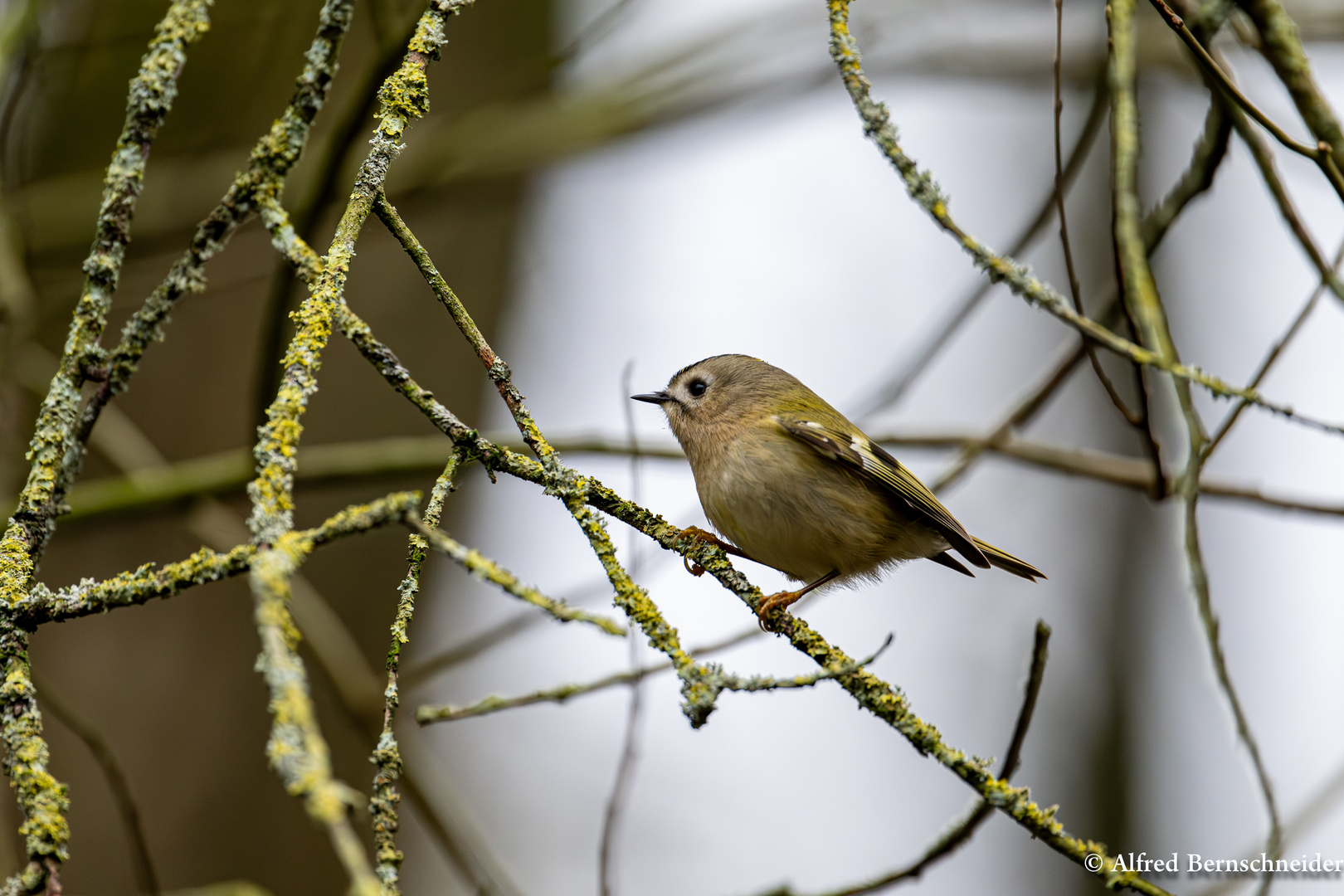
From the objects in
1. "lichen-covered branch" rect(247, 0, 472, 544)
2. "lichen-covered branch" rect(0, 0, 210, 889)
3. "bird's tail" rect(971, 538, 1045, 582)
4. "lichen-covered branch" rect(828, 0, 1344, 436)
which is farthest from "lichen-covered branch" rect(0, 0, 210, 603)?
"bird's tail" rect(971, 538, 1045, 582)

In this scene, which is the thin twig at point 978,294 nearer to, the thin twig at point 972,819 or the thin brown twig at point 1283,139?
the thin brown twig at point 1283,139

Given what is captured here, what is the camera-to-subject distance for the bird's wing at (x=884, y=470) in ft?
7.56

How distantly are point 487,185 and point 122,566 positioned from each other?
5.79 ft

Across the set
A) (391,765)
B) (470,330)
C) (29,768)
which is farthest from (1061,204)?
(29,768)

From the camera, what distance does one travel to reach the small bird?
233cm

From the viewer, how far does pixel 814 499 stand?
239 cm

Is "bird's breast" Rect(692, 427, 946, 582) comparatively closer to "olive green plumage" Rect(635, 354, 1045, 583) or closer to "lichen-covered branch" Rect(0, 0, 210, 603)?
"olive green plumage" Rect(635, 354, 1045, 583)

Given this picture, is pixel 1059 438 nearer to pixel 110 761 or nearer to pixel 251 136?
pixel 251 136

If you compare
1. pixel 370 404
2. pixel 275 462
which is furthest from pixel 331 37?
pixel 370 404

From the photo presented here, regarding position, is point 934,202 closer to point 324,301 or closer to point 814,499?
point 324,301

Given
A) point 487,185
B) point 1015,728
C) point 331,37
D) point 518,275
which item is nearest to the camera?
point 331,37

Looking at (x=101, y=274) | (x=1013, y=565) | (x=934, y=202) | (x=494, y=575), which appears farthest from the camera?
(x=1013, y=565)

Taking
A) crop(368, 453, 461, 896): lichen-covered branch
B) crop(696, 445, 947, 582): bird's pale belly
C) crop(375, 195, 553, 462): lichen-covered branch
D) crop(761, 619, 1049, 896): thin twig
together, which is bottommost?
crop(761, 619, 1049, 896): thin twig

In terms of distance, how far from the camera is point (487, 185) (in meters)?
3.81
